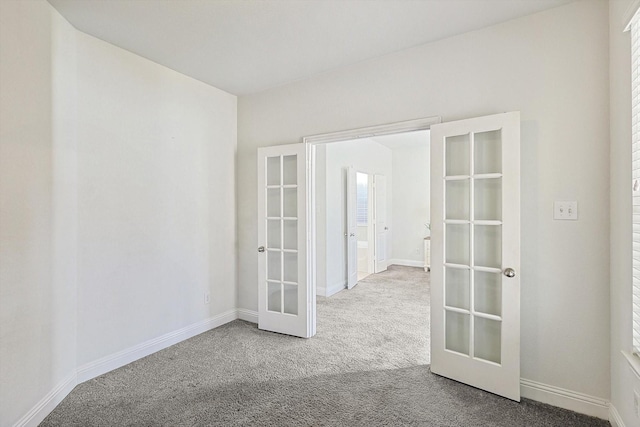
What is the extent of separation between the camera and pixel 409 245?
7539 mm

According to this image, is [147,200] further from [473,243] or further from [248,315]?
[473,243]

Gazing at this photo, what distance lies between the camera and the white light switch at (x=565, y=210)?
2.12m

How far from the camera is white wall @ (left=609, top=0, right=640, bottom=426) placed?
1.75 meters

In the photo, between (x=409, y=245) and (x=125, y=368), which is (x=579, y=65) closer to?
(x=125, y=368)

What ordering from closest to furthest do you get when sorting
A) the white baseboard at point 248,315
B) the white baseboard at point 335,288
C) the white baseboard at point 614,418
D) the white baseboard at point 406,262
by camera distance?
the white baseboard at point 614,418 < the white baseboard at point 248,315 < the white baseboard at point 335,288 < the white baseboard at point 406,262

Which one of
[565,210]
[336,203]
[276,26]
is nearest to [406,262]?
[336,203]

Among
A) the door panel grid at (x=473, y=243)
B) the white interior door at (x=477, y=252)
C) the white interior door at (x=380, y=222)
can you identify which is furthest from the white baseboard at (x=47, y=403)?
the white interior door at (x=380, y=222)

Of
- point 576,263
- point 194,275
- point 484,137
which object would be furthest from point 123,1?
point 576,263

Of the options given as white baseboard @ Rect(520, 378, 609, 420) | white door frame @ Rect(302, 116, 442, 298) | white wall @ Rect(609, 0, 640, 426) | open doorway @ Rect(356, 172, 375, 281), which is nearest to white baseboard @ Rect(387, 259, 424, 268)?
open doorway @ Rect(356, 172, 375, 281)

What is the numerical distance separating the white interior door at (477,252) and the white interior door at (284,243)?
1.32 m

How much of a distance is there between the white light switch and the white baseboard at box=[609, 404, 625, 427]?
3.85 ft

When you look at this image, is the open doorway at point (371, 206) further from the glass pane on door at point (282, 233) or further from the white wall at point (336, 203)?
the glass pane on door at point (282, 233)

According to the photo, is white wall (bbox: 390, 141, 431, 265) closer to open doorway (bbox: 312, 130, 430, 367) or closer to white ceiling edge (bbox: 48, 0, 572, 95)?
open doorway (bbox: 312, 130, 430, 367)

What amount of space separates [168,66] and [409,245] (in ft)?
20.0
